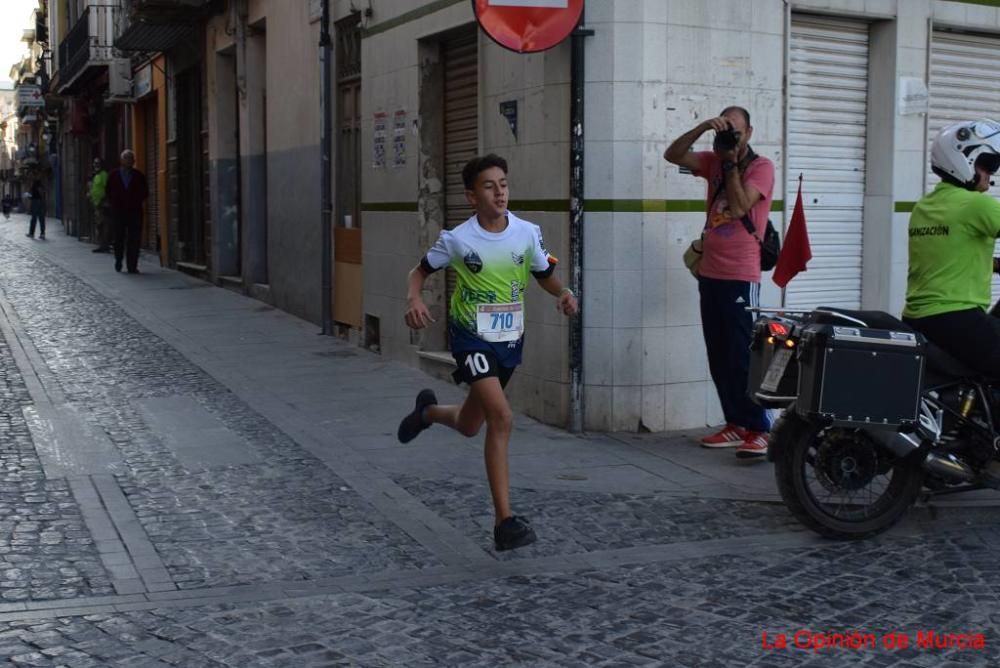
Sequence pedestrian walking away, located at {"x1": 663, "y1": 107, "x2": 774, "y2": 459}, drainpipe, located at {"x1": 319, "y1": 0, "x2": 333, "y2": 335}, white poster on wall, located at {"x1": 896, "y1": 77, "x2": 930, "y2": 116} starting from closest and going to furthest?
pedestrian walking away, located at {"x1": 663, "y1": 107, "x2": 774, "y2": 459}
white poster on wall, located at {"x1": 896, "y1": 77, "x2": 930, "y2": 116}
drainpipe, located at {"x1": 319, "y1": 0, "x2": 333, "y2": 335}

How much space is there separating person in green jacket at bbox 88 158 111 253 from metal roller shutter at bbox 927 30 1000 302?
20.2 metres

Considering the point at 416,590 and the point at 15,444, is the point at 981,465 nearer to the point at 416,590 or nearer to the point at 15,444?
the point at 416,590

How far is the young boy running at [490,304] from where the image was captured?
5926 millimetres

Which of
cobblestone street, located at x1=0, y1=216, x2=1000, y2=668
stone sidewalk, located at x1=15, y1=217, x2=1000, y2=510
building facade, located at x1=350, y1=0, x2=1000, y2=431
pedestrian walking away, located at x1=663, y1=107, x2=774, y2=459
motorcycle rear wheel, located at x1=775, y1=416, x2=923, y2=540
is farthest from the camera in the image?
building facade, located at x1=350, y1=0, x2=1000, y2=431

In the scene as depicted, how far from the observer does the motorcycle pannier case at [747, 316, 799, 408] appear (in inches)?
249

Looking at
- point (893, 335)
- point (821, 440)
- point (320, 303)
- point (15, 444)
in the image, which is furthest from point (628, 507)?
point (320, 303)

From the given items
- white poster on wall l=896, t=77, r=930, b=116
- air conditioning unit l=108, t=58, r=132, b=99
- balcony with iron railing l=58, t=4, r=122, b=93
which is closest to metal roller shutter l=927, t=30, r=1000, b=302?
white poster on wall l=896, t=77, r=930, b=116

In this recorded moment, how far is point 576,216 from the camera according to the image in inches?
344

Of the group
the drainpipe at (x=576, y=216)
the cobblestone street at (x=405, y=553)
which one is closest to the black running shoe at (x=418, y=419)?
the cobblestone street at (x=405, y=553)

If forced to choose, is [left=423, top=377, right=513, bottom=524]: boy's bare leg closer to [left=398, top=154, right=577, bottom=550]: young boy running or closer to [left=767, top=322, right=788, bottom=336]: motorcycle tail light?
[left=398, top=154, right=577, bottom=550]: young boy running

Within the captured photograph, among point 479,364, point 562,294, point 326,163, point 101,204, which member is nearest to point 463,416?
point 479,364

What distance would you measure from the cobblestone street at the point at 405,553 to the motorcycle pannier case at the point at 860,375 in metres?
0.65

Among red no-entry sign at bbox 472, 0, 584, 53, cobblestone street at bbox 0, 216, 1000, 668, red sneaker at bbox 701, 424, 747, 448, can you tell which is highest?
red no-entry sign at bbox 472, 0, 584, 53

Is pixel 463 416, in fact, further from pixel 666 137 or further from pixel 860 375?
pixel 666 137
